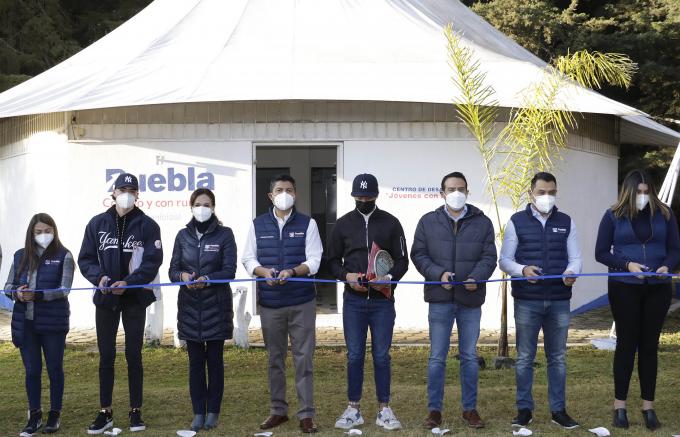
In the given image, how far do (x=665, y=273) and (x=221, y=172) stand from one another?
23.4 feet

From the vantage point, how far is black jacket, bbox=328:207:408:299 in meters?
6.97

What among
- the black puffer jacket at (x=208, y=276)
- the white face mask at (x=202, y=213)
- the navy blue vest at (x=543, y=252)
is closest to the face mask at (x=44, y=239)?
the black puffer jacket at (x=208, y=276)

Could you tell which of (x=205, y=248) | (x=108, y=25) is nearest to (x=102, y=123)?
(x=205, y=248)

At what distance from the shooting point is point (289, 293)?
6891 mm

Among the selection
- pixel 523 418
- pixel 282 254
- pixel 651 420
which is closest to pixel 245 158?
pixel 282 254

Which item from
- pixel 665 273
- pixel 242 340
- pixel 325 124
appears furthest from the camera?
pixel 325 124

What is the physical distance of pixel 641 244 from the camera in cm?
680

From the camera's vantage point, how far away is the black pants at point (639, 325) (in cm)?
673

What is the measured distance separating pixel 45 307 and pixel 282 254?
5.79 feet

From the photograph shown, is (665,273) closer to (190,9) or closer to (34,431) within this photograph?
(34,431)

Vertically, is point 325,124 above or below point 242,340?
above

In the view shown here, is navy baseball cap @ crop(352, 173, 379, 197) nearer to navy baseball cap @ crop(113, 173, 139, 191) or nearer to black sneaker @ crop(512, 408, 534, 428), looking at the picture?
Result: navy baseball cap @ crop(113, 173, 139, 191)

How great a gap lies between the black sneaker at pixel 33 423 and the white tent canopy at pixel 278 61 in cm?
522

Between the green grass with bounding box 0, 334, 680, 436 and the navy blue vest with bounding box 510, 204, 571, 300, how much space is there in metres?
0.98
